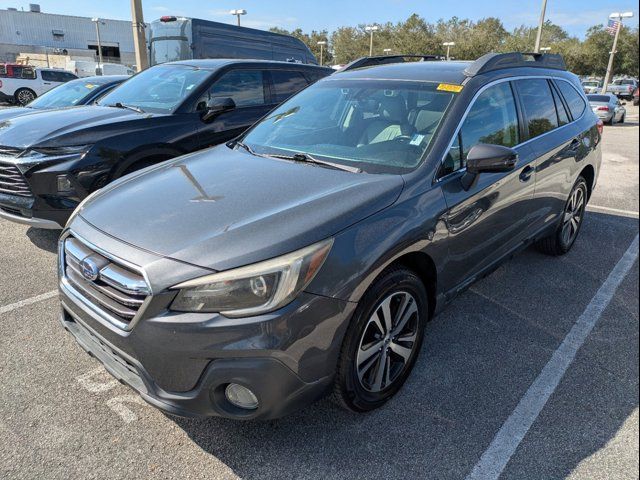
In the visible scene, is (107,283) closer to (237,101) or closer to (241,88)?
(237,101)

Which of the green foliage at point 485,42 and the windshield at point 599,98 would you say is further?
the green foliage at point 485,42

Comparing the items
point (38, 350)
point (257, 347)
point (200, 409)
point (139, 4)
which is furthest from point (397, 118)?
point (139, 4)

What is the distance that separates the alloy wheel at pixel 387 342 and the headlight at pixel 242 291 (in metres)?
0.57

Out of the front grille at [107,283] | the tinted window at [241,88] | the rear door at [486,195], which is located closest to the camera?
the front grille at [107,283]

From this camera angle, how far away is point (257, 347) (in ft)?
6.36

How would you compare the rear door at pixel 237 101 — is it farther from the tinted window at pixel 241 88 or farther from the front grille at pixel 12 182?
the front grille at pixel 12 182

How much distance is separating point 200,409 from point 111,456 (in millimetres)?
594

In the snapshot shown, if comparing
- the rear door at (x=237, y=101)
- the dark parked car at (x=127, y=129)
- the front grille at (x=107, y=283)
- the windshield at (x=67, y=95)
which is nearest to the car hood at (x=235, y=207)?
the front grille at (x=107, y=283)

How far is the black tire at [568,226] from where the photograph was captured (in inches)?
182

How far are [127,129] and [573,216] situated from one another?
14.6ft

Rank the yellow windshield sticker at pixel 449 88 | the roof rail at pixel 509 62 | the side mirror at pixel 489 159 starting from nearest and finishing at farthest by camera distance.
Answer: the side mirror at pixel 489 159
the yellow windshield sticker at pixel 449 88
the roof rail at pixel 509 62

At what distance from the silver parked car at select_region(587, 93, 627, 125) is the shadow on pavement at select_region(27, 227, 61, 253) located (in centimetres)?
2178

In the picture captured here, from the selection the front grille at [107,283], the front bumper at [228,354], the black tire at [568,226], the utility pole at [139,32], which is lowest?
the black tire at [568,226]

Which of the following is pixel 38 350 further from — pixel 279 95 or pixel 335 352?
pixel 279 95
